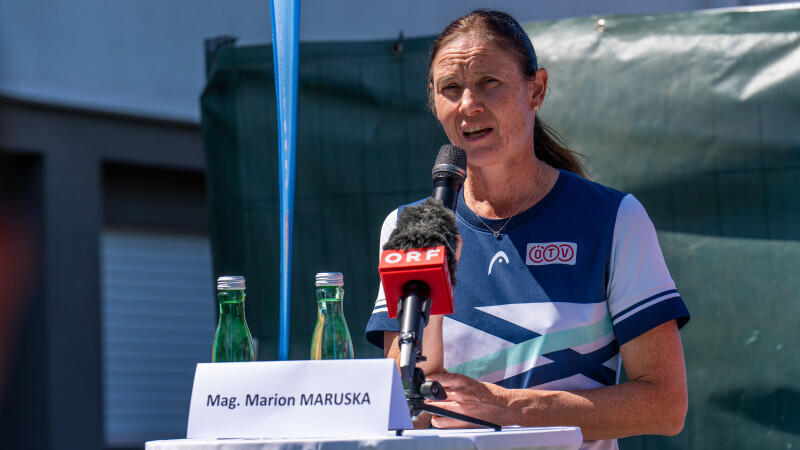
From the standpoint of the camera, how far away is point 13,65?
225 inches

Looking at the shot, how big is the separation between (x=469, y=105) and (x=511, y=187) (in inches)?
8.9

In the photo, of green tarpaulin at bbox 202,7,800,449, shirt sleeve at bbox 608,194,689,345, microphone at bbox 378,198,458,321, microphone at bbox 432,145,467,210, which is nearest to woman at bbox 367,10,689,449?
shirt sleeve at bbox 608,194,689,345

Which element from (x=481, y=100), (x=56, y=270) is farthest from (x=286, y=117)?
(x=56, y=270)

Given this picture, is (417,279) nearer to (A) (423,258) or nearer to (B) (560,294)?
(A) (423,258)

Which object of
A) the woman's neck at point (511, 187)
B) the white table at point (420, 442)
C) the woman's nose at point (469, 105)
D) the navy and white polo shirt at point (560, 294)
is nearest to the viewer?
the white table at point (420, 442)

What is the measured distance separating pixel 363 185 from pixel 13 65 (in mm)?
2541

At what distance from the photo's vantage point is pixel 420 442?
141 centimetres

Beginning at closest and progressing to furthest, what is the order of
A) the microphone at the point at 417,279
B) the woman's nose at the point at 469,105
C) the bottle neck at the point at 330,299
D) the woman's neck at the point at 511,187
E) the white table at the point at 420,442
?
the white table at the point at 420,442 < the microphone at the point at 417,279 < the bottle neck at the point at 330,299 < the woman's nose at the point at 469,105 < the woman's neck at the point at 511,187

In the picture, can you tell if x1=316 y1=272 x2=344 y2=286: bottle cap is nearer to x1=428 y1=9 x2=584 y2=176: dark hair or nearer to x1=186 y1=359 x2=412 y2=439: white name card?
x1=186 y1=359 x2=412 y2=439: white name card

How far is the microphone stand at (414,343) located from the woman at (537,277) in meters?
0.34

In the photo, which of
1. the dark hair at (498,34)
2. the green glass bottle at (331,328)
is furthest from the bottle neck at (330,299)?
the dark hair at (498,34)

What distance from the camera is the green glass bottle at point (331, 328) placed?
190 cm

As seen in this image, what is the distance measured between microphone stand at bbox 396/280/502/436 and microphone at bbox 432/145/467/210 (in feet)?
0.91

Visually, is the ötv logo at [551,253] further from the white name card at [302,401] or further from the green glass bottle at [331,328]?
the white name card at [302,401]
